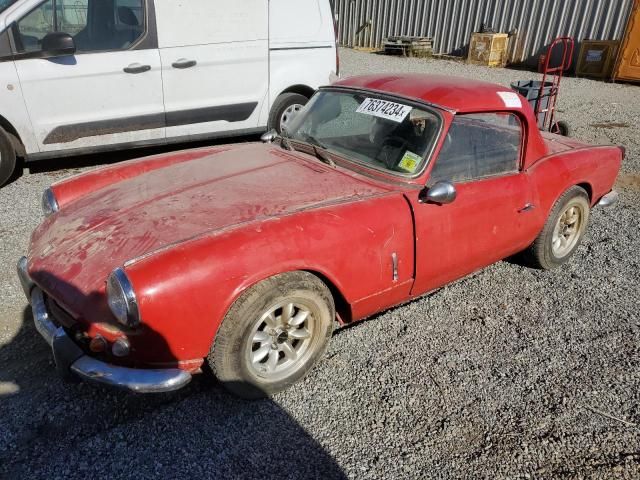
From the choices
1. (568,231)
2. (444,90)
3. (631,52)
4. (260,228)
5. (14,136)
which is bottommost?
(568,231)

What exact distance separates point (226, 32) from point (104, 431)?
459cm

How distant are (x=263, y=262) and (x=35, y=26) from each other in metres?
4.15

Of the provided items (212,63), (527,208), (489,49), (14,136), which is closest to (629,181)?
(527,208)

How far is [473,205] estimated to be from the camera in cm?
305

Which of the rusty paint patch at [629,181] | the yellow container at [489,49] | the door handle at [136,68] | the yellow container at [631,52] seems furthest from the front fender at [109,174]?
the yellow container at [489,49]

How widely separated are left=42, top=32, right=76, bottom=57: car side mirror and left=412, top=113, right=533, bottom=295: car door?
3789mm

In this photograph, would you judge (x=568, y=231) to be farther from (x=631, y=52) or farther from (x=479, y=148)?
(x=631, y=52)

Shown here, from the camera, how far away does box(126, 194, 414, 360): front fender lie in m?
2.15

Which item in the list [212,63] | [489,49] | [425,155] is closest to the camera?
[425,155]

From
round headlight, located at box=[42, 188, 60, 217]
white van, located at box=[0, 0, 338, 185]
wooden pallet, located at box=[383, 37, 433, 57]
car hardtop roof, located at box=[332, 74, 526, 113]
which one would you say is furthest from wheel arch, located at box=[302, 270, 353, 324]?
wooden pallet, located at box=[383, 37, 433, 57]

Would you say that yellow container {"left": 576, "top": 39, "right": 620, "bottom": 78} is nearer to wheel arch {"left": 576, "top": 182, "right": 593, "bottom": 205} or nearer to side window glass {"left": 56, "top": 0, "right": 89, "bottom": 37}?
wheel arch {"left": 576, "top": 182, "right": 593, "bottom": 205}

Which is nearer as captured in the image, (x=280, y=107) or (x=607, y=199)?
(x=607, y=199)

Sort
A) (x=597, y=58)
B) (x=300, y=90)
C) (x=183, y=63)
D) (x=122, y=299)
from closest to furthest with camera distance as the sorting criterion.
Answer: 1. (x=122, y=299)
2. (x=183, y=63)
3. (x=300, y=90)
4. (x=597, y=58)

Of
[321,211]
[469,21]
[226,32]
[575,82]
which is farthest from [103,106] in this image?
[469,21]
